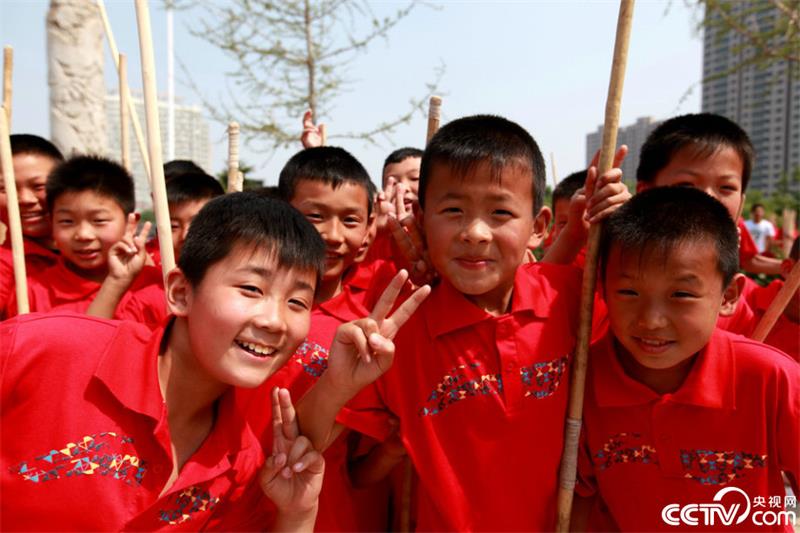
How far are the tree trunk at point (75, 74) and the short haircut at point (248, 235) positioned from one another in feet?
14.1

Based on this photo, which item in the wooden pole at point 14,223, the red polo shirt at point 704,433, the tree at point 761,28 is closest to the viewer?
the red polo shirt at point 704,433

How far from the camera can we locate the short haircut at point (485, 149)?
6.09ft

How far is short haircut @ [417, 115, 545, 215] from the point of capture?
1.86 m

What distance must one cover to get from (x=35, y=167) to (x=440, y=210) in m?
2.11

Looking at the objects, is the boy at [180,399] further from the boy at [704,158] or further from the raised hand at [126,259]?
the boy at [704,158]

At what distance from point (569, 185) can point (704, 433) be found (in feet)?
7.01

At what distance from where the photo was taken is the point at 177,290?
1.66 m

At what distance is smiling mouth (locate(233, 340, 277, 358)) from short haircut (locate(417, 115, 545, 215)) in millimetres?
687

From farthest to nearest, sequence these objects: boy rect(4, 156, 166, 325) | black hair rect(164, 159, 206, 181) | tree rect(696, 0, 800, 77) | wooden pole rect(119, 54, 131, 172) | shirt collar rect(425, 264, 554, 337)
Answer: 1. tree rect(696, 0, 800, 77)
2. black hair rect(164, 159, 206, 181)
3. wooden pole rect(119, 54, 131, 172)
4. boy rect(4, 156, 166, 325)
5. shirt collar rect(425, 264, 554, 337)

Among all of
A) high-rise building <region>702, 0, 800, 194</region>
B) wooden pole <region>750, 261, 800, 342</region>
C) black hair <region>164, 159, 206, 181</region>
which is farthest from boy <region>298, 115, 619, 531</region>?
high-rise building <region>702, 0, 800, 194</region>

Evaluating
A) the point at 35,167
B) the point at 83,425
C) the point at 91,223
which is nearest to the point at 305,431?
the point at 83,425

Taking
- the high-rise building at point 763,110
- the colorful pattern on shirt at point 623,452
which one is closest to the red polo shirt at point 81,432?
the colorful pattern on shirt at point 623,452

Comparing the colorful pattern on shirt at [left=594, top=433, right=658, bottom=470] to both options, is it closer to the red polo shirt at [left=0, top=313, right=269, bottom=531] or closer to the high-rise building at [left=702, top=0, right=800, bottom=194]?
the red polo shirt at [left=0, top=313, right=269, bottom=531]

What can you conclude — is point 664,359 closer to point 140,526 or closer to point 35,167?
point 140,526
